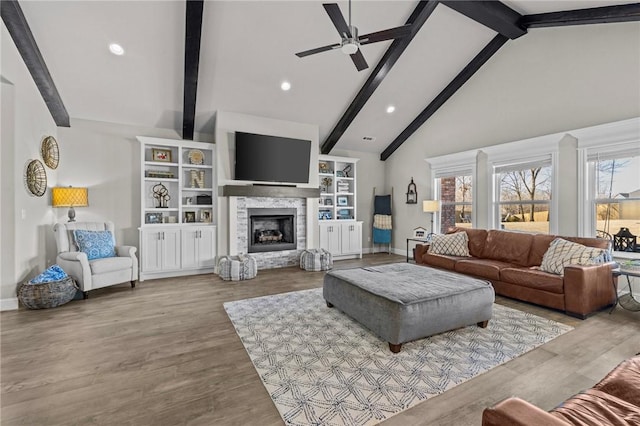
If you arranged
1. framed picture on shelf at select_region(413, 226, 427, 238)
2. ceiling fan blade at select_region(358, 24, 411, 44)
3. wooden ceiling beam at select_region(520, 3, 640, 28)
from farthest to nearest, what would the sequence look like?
framed picture on shelf at select_region(413, 226, 427, 238), wooden ceiling beam at select_region(520, 3, 640, 28), ceiling fan blade at select_region(358, 24, 411, 44)

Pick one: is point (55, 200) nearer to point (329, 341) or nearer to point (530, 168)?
point (329, 341)

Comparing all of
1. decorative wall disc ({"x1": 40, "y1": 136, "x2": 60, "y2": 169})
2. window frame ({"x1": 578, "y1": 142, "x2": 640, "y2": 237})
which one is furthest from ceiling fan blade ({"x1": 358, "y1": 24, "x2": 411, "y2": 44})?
decorative wall disc ({"x1": 40, "y1": 136, "x2": 60, "y2": 169})

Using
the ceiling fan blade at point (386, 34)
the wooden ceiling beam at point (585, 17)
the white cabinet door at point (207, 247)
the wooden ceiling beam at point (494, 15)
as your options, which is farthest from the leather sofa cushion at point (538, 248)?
the white cabinet door at point (207, 247)

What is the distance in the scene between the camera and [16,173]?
3.68m

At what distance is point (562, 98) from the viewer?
4574 mm

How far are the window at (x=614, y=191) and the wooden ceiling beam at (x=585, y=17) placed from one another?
1.67 meters

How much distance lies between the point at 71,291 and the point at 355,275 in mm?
3661

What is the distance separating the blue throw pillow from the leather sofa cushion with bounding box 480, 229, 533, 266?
6200 millimetres

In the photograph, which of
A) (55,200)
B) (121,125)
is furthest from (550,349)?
(121,125)

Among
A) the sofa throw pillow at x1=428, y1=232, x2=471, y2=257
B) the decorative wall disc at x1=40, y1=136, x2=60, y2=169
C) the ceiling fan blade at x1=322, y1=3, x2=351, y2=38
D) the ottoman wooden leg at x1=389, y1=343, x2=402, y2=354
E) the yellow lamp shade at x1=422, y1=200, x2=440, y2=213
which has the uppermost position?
the ceiling fan blade at x1=322, y1=3, x2=351, y2=38

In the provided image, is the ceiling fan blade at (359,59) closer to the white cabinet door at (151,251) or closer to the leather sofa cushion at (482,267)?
the leather sofa cushion at (482,267)

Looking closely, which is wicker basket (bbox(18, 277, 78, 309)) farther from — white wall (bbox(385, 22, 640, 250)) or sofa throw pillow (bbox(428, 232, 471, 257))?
white wall (bbox(385, 22, 640, 250))

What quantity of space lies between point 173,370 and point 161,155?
4401mm

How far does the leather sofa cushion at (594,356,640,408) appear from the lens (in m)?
1.27
